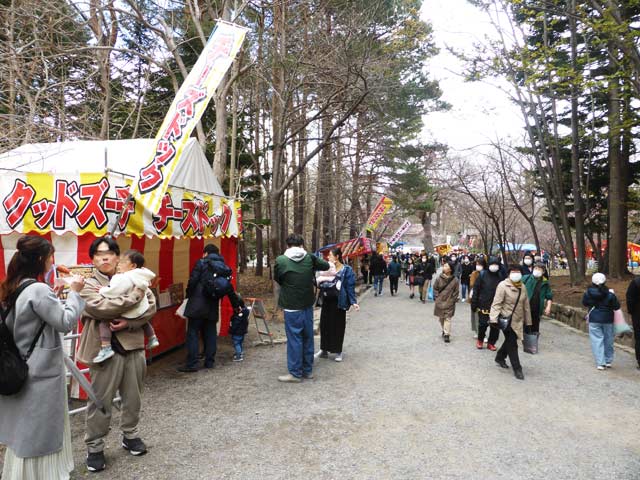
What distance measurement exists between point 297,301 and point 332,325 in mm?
1511

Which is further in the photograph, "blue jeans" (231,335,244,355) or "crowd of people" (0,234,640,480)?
"blue jeans" (231,335,244,355)

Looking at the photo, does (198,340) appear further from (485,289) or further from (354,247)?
(354,247)

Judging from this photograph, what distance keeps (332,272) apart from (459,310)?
7946 mm

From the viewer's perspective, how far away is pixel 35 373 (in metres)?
2.61

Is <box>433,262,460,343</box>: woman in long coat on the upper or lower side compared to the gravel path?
upper

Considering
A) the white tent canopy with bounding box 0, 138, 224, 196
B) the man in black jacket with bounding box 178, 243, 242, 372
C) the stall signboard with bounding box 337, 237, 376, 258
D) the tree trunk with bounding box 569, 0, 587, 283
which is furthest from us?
the stall signboard with bounding box 337, 237, 376, 258

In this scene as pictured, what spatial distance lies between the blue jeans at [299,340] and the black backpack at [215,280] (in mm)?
1088

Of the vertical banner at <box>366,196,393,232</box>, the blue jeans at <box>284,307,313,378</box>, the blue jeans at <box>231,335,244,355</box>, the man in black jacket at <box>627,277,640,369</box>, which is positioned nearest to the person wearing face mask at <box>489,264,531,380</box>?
the man in black jacket at <box>627,277,640,369</box>

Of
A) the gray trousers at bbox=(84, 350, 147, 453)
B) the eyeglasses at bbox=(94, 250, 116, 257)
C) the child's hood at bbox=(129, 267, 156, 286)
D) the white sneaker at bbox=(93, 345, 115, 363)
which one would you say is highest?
the eyeglasses at bbox=(94, 250, 116, 257)

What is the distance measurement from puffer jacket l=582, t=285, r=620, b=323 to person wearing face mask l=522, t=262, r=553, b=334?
2.62 feet

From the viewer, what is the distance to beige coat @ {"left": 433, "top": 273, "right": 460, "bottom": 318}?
8.55 metres

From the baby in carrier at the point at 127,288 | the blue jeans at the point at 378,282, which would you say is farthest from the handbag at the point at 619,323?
the blue jeans at the point at 378,282

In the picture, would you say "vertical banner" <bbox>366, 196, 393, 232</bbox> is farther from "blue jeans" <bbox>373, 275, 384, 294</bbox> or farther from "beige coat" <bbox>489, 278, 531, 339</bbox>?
"beige coat" <bbox>489, 278, 531, 339</bbox>

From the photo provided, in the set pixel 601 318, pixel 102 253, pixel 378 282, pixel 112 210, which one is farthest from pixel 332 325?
pixel 378 282
